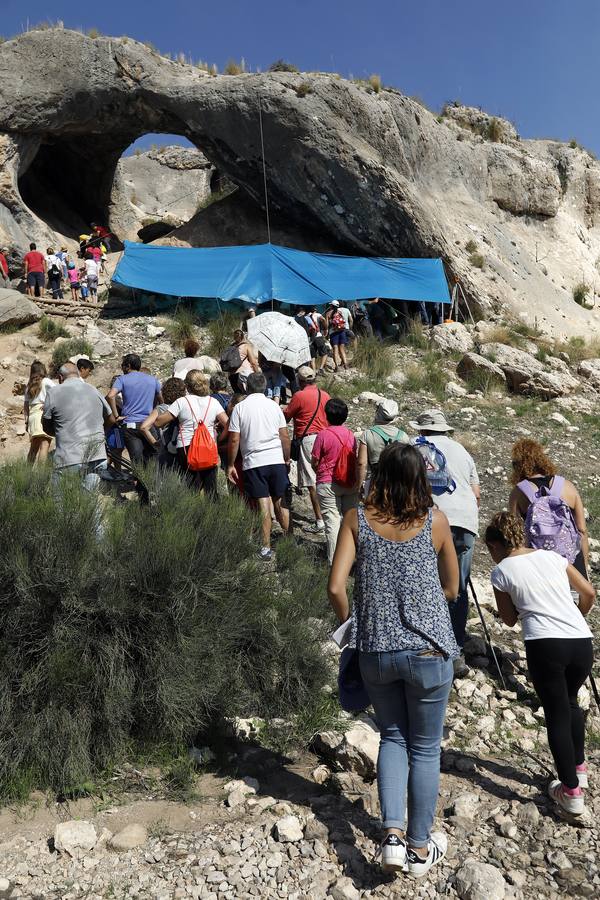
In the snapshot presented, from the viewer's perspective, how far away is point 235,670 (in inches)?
149

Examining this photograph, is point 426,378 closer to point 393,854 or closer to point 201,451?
point 201,451

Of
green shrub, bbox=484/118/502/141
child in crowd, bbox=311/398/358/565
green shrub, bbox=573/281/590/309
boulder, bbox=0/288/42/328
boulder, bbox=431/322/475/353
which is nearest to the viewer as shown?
child in crowd, bbox=311/398/358/565

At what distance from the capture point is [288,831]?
9.86ft

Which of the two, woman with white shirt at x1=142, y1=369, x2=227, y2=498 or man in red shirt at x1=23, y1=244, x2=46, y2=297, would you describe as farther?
man in red shirt at x1=23, y1=244, x2=46, y2=297

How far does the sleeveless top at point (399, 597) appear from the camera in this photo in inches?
104

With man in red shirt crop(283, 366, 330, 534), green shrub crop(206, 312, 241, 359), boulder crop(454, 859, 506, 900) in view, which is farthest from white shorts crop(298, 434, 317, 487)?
green shrub crop(206, 312, 241, 359)

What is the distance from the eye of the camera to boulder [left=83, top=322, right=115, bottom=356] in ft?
37.9

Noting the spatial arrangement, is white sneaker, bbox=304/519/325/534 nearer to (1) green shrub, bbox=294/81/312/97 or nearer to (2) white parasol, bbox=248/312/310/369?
(2) white parasol, bbox=248/312/310/369

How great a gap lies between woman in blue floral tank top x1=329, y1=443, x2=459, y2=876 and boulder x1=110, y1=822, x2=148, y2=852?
1035 mm

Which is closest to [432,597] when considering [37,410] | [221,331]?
[37,410]

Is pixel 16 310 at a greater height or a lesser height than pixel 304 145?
lesser

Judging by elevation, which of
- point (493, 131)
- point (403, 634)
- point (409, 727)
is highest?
point (493, 131)

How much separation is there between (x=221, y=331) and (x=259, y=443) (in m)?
6.82

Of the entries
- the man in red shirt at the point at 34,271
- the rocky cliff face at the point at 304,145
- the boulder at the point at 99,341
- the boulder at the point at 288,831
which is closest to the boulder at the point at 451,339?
the rocky cliff face at the point at 304,145
